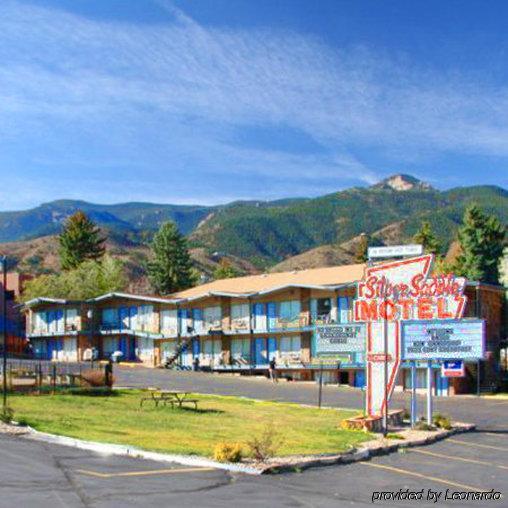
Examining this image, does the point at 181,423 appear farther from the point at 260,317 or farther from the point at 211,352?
the point at 211,352

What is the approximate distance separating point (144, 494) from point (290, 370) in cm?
4304

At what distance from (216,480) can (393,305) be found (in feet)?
45.3

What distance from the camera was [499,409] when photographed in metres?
36.9

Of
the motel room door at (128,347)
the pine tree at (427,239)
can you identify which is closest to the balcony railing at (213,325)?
the motel room door at (128,347)

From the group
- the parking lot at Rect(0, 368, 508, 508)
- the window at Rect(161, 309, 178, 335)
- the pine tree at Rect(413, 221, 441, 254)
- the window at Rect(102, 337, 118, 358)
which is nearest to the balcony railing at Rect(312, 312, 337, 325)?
the window at Rect(161, 309, 178, 335)

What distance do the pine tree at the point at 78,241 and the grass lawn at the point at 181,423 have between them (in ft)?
246

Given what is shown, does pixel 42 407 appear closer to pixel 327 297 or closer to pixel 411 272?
pixel 411 272

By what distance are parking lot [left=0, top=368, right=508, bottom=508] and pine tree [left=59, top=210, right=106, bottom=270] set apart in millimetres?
88610

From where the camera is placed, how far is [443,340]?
27391mm

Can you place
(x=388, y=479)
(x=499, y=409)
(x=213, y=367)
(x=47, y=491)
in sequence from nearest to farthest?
1. (x=47, y=491)
2. (x=388, y=479)
3. (x=499, y=409)
4. (x=213, y=367)

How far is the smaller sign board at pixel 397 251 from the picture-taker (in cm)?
2773

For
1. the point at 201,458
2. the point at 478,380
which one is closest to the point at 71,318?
the point at 478,380

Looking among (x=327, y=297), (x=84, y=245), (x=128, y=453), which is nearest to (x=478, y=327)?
(x=128, y=453)

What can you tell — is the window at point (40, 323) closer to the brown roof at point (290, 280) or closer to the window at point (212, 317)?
the brown roof at point (290, 280)
